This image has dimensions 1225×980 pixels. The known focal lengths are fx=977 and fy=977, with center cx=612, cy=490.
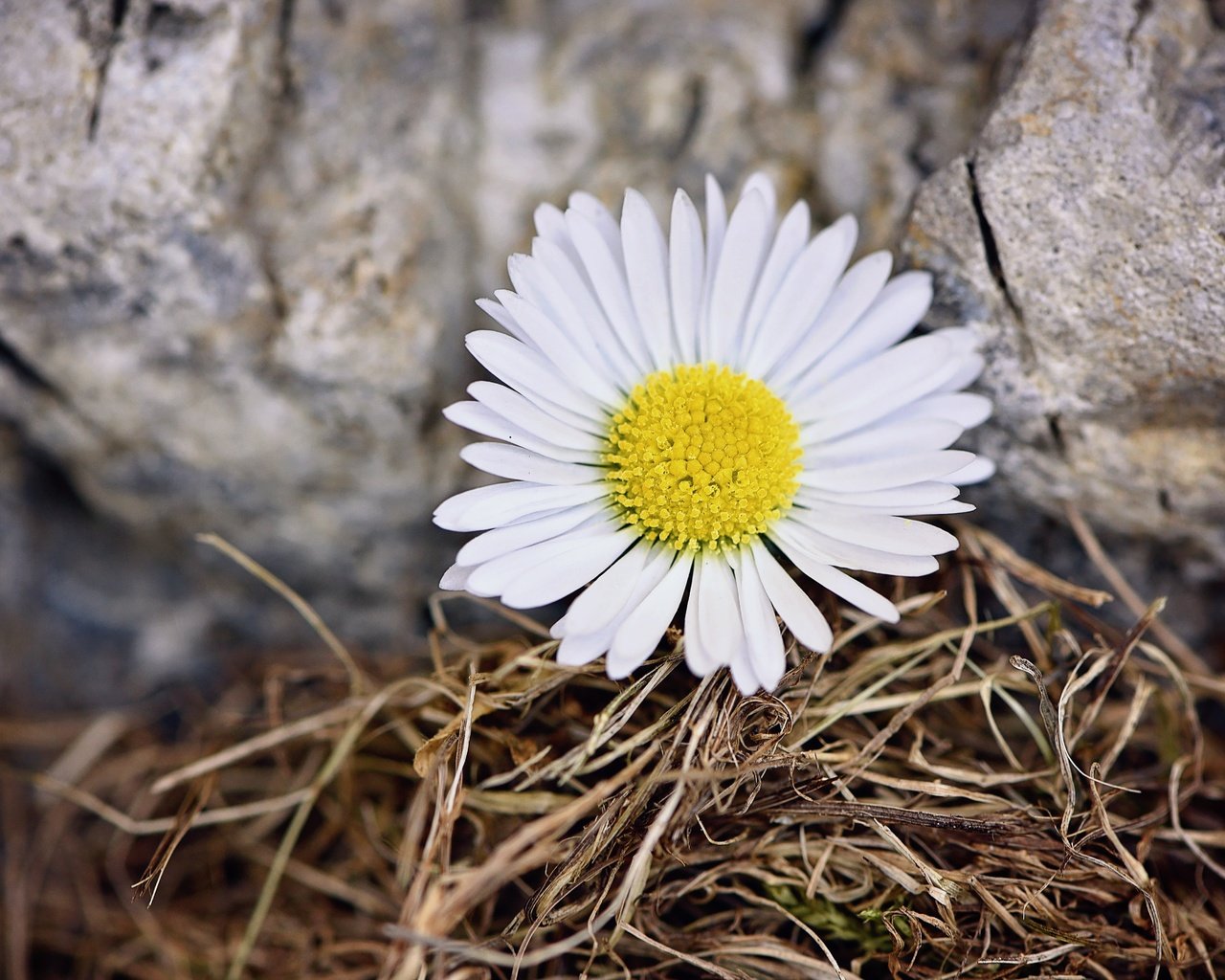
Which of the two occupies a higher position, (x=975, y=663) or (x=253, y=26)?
(x=253, y=26)

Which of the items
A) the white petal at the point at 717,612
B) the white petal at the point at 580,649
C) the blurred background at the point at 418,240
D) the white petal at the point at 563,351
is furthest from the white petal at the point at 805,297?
the white petal at the point at 580,649

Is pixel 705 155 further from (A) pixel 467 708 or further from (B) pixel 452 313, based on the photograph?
(A) pixel 467 708

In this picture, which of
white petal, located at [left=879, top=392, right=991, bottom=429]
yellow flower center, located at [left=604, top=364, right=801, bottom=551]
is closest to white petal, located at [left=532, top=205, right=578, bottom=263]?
yellow flower center, located at [left=604, top=364, right=801, bottom=551]

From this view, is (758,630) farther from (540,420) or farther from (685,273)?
(685,273)

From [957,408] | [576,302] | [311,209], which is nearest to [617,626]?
[576,302]

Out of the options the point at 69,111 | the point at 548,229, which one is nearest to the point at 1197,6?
the point at 548,229

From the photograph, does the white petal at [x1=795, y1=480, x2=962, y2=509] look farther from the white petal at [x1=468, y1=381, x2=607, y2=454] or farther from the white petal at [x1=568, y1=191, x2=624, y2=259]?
the white petal at [x1=568, y1=191, x2=624, y2=259]
